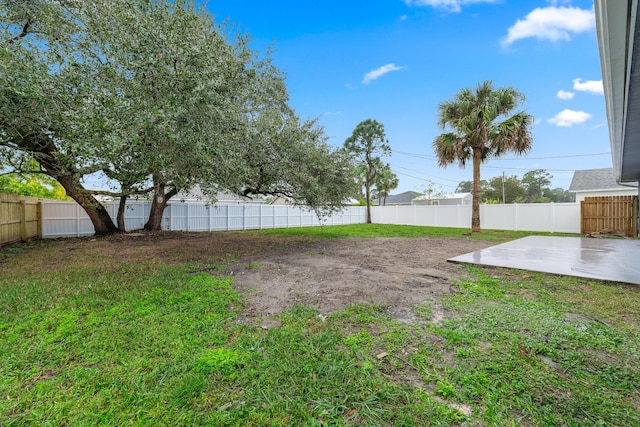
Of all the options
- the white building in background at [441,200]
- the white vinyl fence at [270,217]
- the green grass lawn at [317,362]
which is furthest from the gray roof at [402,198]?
the green grass lawn at [317,362]

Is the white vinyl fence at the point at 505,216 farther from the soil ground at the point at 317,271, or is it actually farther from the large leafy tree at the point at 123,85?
the large leafy tree at the point at 123,85

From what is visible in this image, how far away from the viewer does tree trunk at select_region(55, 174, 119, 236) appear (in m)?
8.01

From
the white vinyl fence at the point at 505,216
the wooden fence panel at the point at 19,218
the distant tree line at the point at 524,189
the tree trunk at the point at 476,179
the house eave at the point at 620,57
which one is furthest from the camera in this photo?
the distant tree line at the point at 524,189

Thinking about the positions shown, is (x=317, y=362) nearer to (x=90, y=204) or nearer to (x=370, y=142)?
(x=90, y=204)

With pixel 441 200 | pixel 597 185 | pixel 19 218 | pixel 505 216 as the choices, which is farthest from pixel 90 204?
pixel 441 200

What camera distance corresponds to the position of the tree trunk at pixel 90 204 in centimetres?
801

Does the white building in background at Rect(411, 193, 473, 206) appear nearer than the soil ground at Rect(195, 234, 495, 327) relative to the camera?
No

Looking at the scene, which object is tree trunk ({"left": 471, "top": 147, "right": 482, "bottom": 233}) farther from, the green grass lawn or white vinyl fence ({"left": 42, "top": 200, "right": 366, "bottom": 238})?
the green grass lawn

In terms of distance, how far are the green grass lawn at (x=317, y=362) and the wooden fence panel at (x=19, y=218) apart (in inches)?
221

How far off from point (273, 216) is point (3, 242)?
10627mm

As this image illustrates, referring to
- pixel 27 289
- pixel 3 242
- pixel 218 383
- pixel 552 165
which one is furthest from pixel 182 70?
pixel 552 165

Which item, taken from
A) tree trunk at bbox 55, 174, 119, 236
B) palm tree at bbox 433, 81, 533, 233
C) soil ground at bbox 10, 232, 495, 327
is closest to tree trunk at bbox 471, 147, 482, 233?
palm tree at bbox 433, 81, 533, 233

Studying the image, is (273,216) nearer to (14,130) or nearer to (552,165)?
(14,130)

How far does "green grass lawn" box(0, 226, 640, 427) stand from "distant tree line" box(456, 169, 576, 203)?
125 feet
